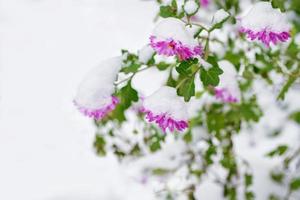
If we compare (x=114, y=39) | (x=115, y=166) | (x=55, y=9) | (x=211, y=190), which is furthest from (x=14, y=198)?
(x=55, y=9)

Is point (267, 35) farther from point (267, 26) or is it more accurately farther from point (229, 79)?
point (229, 79)

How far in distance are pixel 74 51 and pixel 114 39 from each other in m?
0.36

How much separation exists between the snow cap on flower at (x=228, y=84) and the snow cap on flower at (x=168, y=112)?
52 cm

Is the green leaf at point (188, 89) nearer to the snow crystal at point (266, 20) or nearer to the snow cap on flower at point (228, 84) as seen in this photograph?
the snow crystal at point (266, 20)

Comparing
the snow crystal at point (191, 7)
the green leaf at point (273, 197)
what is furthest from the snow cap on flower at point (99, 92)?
the green leaf at point (273, 197)

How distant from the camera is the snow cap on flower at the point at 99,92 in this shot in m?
1.55

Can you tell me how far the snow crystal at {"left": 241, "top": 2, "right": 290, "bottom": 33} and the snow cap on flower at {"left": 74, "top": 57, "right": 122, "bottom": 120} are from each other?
48cm

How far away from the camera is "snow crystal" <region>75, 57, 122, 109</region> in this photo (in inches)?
61.0

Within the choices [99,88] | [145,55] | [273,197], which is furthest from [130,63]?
[273,197]

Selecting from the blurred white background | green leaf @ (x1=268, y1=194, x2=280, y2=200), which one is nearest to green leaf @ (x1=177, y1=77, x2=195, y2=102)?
the blurred white background

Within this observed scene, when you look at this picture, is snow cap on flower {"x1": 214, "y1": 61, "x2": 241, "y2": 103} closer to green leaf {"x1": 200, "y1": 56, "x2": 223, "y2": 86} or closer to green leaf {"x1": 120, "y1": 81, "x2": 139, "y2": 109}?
green leaf {"x1": 120, "y1": 81, "x2": 139, "y2": 109}

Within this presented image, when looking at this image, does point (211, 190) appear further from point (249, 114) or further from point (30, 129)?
point (30, 129)

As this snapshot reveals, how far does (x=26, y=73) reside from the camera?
373 centimetres

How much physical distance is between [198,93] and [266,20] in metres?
1.05
